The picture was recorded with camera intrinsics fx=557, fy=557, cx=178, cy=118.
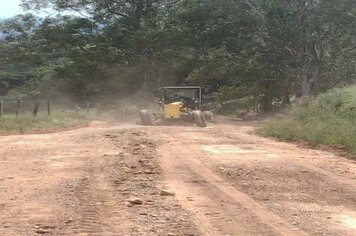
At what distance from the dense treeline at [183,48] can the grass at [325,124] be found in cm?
1013

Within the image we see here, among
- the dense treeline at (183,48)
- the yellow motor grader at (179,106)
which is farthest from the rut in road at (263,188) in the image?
the dense treeline at (183,48)

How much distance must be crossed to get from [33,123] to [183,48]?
18957 mm

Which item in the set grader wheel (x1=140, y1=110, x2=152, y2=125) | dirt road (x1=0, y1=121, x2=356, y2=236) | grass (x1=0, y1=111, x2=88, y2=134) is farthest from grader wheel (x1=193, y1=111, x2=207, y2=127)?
dirt road (x1=0, y1=121, x2=356, y2=236)

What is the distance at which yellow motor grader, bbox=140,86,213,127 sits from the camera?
25.7 m

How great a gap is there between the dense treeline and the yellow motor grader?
7.81m

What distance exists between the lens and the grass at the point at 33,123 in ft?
69.4

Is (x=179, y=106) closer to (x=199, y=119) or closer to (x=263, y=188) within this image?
(x=199, y=119)

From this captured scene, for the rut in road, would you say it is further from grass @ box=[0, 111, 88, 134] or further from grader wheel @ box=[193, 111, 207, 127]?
grader wheel @ box=[193, 111, 207, 127]

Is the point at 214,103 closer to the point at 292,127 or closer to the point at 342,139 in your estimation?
the point at 292,127

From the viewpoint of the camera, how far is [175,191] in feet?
27.4

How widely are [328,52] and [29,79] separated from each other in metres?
23.9

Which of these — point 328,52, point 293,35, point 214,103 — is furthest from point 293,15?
point 214,103

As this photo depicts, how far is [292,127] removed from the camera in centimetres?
1862

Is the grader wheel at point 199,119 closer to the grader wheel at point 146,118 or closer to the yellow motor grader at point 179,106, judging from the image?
the yellow motor grader at point 179,106
